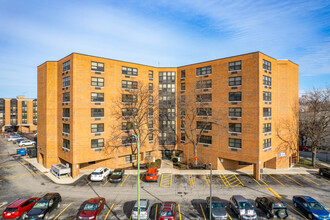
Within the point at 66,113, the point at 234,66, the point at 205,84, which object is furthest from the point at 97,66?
the point at 234,66

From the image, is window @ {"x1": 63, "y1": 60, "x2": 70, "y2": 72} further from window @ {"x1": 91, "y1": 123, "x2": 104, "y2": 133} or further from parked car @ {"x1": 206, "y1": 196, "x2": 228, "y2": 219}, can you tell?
parked car @ {"x1": 206, "y1": 196, "x2": 228, "y2": 219}

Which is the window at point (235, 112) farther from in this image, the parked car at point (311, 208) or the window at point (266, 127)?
the parked car at point (311, 208)

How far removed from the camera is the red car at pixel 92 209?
699 inches

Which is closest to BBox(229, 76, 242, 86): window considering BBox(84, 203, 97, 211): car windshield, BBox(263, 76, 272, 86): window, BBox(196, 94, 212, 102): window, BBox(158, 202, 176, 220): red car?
BBox(263, 76, 272, 86): window

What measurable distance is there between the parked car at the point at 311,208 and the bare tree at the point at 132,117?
24144mm

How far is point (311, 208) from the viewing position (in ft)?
61.9

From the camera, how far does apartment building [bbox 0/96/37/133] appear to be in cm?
8281

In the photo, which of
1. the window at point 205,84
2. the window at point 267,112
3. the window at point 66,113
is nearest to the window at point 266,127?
the window at point 267,112

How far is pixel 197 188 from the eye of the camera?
26422mm

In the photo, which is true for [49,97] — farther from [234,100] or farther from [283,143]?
[283,143]

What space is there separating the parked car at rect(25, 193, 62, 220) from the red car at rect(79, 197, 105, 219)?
3.68 metres

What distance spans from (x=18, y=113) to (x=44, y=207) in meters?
84.8

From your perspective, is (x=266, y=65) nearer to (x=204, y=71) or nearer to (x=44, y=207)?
(x=204, y=71)

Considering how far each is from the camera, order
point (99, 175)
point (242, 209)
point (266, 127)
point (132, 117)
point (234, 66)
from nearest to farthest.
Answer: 1. point (242, 209)
2. point (99, 175)
3. point (266, 127)
4. point (234, 66)
5. point (132, 117)
